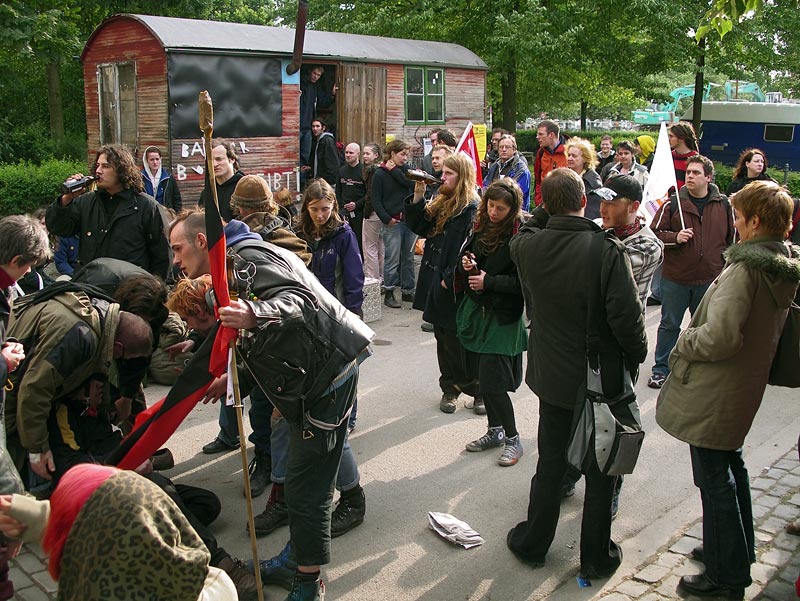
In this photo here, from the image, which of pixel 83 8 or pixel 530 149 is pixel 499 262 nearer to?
pixel 83 8

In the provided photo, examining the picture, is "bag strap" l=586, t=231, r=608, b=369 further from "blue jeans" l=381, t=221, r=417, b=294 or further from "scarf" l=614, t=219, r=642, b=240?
"blue jeans" l=381, t=221, r=417, b=294

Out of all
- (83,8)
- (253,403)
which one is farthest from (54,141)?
(253,403)

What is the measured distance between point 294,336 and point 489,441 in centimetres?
262

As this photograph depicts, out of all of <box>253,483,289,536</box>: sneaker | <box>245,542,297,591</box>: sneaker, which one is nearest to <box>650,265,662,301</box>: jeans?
<box>253,483,289,536</box>: sneaker

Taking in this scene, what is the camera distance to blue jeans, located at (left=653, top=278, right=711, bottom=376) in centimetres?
713

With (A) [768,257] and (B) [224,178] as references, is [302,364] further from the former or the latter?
(B) [224,178]

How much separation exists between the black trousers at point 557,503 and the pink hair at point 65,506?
8.68 ft

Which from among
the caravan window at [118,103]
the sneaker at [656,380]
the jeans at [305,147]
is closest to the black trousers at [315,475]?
the sneaker at [656,380]

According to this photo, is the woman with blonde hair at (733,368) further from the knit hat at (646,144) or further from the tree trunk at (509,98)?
the tree trunk at (509,98)

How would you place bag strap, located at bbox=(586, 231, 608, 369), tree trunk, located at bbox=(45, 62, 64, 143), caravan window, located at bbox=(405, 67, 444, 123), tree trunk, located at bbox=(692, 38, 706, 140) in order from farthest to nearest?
tree trunk, located at bbox=(692, 38, 706, 140) < tree trunk, located at bbox=(45, 62, 64, 143) < caravan window, located at bbox=(405, 67, 444, 123) < bag strap, located at bbox=(586, 231, 608, 369)

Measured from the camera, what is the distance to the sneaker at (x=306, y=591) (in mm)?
3912

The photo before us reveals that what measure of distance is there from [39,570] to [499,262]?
327 cm

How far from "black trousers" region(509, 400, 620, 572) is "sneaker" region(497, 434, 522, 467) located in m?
1.19

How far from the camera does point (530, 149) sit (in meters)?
34.4
